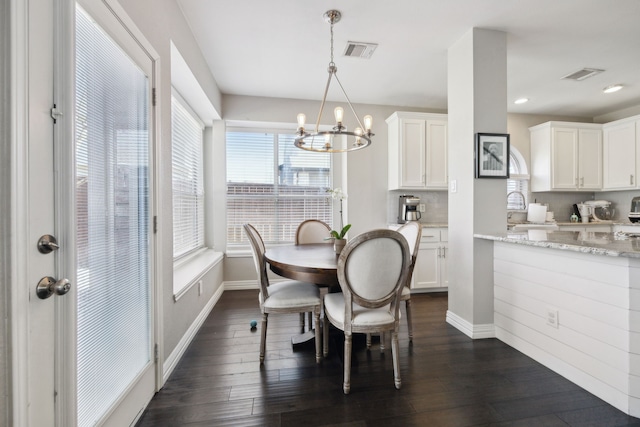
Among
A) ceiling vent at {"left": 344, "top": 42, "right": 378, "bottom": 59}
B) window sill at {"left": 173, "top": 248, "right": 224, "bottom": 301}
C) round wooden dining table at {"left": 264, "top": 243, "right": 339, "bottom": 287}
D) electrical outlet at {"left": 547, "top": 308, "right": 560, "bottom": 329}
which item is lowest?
electrical outlet at {"left": 547, "top": 308, "right": 560, "bottom": 329}

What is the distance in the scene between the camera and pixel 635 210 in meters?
4.04

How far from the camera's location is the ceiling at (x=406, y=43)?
7.13 feet

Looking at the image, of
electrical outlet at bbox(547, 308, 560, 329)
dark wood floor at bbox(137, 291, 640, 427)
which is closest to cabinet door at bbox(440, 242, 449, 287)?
dark wood floor at bbox(137, 291, 640, 427)

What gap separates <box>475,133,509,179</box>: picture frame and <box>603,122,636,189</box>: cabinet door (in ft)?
10.7

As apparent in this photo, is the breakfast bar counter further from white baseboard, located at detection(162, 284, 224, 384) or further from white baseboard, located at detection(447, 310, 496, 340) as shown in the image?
white baseboard, located at detection(162, 284, 224, 384)

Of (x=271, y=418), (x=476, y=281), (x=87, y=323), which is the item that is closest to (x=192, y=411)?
(x=271, y=418)

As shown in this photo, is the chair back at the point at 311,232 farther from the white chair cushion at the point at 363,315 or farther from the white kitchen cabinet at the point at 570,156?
the white kitchen cabinet at the point at 570,156

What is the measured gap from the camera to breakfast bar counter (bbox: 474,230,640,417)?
153cm

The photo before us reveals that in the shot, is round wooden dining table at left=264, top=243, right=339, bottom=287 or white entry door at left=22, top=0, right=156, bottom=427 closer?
white entry door at left=22, top=0, right=156, bottom=427

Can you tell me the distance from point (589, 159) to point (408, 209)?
312cm

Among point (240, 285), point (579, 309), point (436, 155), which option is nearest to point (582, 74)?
point (436, 155)

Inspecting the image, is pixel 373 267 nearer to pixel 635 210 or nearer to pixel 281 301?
pixel 281 301

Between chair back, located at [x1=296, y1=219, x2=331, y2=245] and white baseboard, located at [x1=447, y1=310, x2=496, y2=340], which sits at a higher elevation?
chair back, located at [x1=296, y1=219, x2=331, y2=245]

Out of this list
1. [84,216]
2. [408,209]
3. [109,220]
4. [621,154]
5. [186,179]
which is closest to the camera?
[84,216]
